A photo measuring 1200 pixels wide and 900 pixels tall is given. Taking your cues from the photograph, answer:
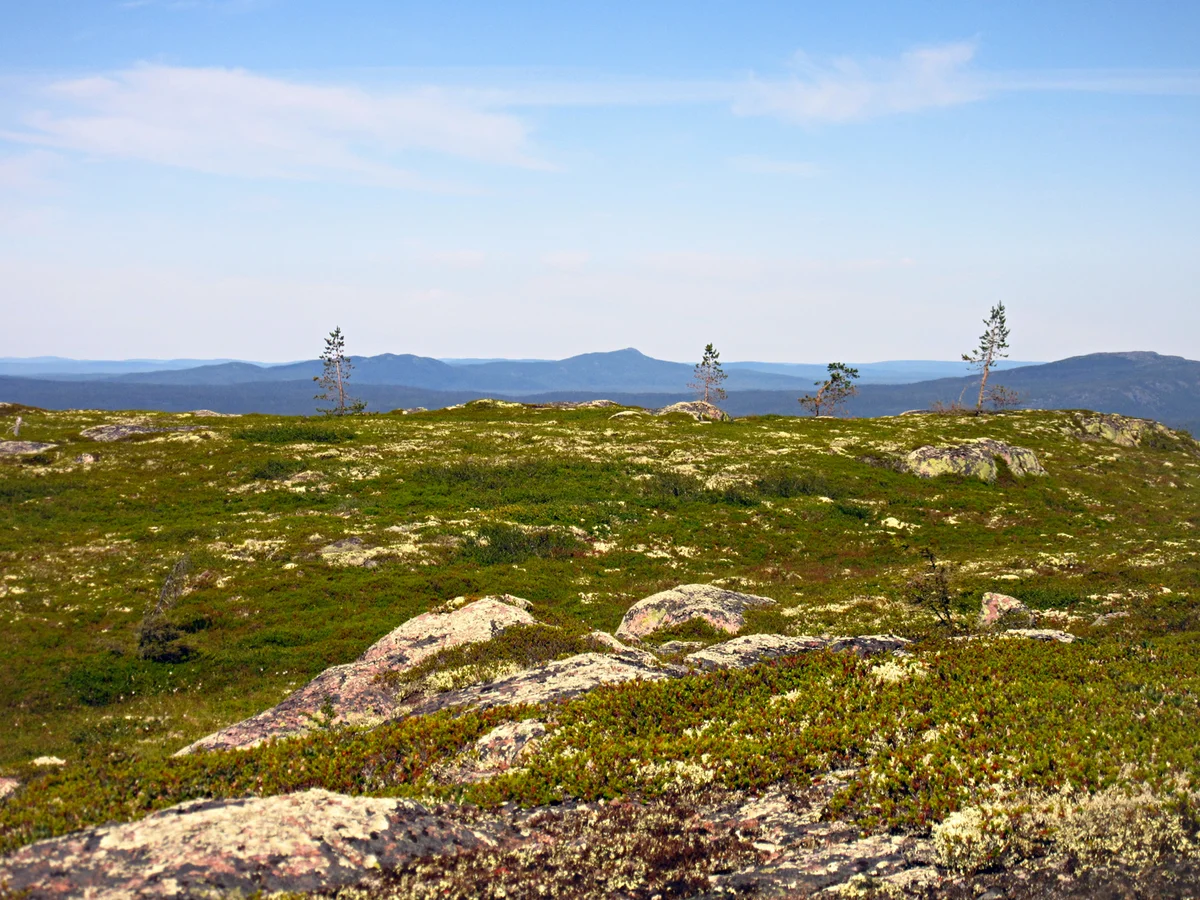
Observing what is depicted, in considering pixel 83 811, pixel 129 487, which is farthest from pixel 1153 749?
pixel 129 487

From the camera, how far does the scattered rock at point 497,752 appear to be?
1188 centimetres

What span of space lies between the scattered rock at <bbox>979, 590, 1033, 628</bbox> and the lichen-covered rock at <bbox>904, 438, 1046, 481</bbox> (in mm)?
36370

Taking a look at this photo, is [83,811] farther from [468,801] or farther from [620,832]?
[620,832]

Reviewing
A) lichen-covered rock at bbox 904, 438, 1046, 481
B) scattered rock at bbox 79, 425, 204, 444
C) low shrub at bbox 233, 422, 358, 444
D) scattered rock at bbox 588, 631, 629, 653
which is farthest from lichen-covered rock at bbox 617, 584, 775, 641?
scattered rock at bbox 79, 425, 204, 444

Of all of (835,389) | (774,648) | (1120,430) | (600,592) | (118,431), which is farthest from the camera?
(835,389)

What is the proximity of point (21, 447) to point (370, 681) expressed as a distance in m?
56.0

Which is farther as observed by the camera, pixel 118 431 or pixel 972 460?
pixel 972 460

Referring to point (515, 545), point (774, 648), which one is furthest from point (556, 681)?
point (515, 545)

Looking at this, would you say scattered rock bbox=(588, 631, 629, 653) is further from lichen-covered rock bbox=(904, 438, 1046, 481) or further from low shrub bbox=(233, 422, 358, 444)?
low shrub bbox=(233, 422, 358, 444)

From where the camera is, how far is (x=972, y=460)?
64250 millimetres

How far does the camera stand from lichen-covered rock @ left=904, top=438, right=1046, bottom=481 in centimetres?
6334

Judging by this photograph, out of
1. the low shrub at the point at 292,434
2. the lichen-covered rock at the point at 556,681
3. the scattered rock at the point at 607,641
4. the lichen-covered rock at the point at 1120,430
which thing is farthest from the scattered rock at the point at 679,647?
the lichen-covered rock at the point at 1120,430

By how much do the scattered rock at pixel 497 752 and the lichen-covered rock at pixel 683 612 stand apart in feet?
41.8

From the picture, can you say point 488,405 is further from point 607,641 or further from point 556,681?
point 556,681
